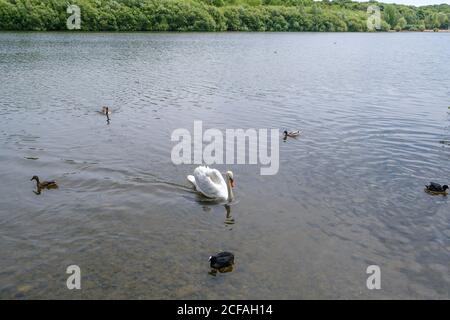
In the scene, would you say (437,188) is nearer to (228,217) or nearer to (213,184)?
(228,217)

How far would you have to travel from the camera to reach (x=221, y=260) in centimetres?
1118

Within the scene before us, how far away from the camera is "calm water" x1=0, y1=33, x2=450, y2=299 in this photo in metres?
11.1

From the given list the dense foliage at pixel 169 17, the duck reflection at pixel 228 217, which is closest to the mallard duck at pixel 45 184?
the duck reflection at pixel 228 217

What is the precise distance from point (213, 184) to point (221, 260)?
4575 millimetres

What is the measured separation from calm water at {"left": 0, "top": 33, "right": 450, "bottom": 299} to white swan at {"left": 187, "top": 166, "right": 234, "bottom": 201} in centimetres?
48

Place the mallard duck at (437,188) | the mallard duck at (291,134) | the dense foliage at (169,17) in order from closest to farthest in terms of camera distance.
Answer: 1. the mallard duck at (437,188)
2. the mallard duck at (291,134)
3. the dense foliage at (169,17)

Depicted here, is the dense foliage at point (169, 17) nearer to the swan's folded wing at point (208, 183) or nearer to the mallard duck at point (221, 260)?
the swan's folded wing at point (208, 183)

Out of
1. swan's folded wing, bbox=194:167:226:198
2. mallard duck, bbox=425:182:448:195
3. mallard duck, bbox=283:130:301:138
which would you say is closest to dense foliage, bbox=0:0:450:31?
mallard duck, bbox=283:130:301:138

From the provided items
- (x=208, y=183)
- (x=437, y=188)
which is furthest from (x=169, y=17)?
(x=437, y=188)

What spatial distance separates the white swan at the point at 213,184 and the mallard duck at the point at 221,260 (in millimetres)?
4181

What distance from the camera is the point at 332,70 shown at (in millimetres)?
51156

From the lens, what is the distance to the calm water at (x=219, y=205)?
11094 mm

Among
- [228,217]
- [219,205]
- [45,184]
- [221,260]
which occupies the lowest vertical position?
[221,260]

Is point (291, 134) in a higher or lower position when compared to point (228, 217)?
higher
